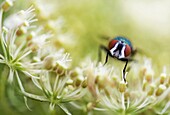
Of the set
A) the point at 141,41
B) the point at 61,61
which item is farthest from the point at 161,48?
the point at 61,61

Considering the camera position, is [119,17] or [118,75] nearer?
[118,75]

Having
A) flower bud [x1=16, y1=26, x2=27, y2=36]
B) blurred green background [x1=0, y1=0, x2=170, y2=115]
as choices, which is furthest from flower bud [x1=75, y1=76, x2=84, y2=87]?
blurred green background [x1=0, y1=0, x2=170, y2=115]

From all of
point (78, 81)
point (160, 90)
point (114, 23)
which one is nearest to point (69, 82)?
point (78, 81)

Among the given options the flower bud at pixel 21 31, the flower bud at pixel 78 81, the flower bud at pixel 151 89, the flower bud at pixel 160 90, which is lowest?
the flower bud at pixel 160 90

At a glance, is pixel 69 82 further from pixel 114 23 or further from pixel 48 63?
pixel 114 23

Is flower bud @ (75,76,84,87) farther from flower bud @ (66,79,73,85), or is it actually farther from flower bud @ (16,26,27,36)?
flower bud @ (16,26,27,36)

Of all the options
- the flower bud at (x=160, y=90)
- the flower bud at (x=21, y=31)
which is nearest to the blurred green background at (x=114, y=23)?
the flower bud at (x=21, y=31)

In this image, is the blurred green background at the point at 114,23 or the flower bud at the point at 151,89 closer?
the flower bud at the point at 151,89

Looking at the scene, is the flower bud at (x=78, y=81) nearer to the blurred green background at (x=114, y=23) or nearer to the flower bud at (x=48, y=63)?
the flower bud at (x=48, y=63)

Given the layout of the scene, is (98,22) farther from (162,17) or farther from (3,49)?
(3,49)
